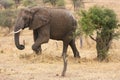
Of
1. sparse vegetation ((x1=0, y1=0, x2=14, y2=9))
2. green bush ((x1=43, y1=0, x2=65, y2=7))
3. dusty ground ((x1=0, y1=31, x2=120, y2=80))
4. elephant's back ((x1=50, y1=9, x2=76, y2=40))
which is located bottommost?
sparse vegetation ((x1=0, y1=0, x2=14, y2=9))

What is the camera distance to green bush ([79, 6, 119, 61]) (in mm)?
15664

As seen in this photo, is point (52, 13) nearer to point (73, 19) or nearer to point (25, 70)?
point (73, 19)

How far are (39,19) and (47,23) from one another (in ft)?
1.19

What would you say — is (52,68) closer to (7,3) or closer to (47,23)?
(47,23)

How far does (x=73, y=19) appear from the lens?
17.4 m

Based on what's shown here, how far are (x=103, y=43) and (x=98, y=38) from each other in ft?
0.91

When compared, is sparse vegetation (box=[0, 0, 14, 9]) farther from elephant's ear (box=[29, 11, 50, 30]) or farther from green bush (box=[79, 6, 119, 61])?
green bush (box=[79, 6, 119, 61])

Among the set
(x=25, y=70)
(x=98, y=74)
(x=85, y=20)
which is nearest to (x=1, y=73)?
(x=25, y=70)

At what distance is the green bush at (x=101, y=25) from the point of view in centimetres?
1566

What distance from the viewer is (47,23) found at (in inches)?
677

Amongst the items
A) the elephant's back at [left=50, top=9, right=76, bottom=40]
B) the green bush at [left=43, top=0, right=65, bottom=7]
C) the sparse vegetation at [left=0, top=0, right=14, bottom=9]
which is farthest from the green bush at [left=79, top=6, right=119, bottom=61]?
the sparse vegetation at [left=0, top=0, right=14, bottom=9]

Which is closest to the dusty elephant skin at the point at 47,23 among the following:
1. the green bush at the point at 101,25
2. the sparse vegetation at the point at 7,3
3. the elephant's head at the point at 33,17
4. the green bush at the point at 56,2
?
the elephant's head at the point at 33,17

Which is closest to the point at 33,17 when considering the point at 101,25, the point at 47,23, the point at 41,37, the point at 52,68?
the point at 47,23

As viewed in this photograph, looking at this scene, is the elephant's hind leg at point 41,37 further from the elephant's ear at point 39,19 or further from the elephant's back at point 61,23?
the elephant's back at point 61,23
